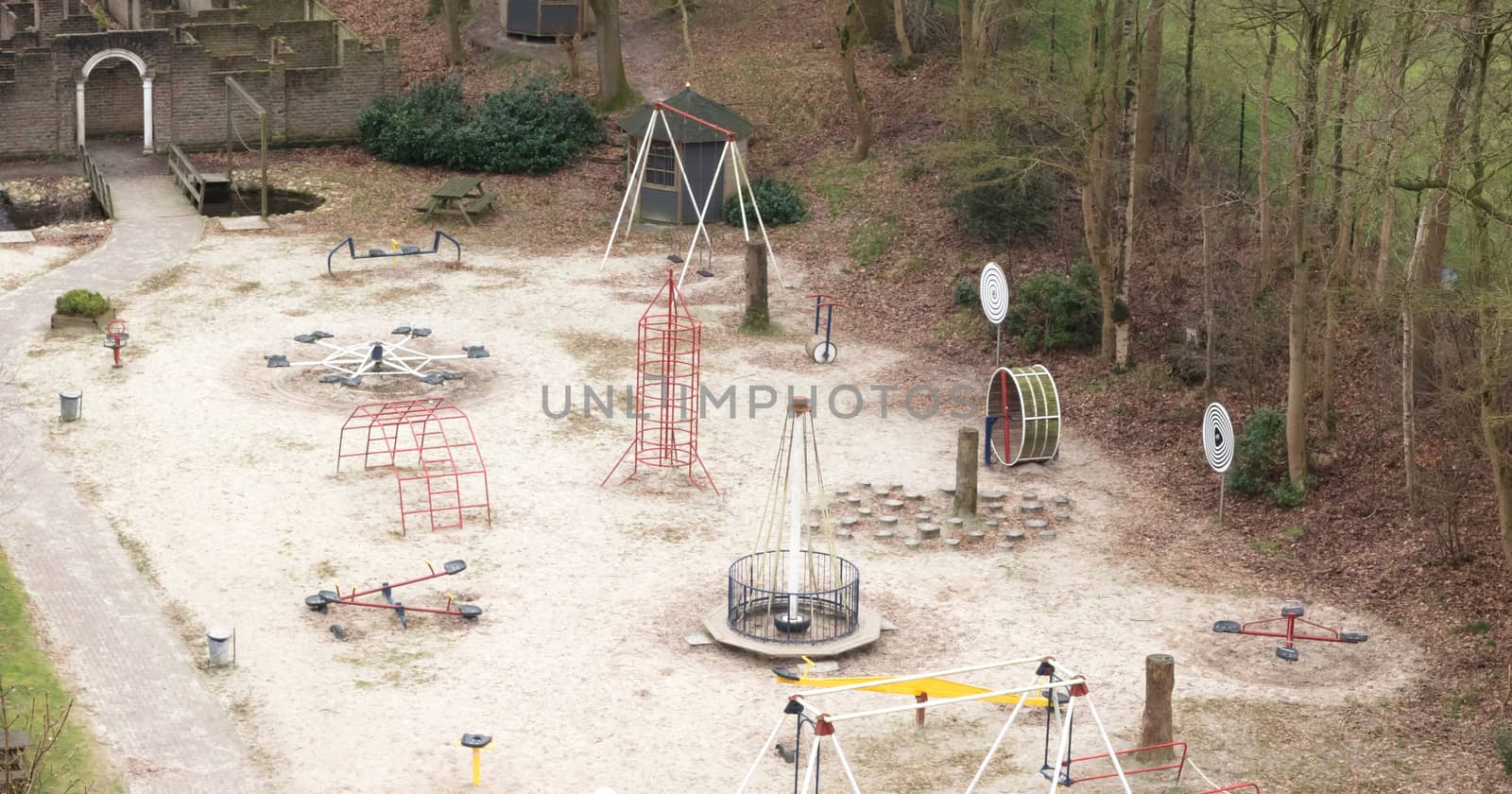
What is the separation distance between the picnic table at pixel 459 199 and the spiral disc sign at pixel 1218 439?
61.1ft

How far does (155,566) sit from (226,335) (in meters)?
9.92

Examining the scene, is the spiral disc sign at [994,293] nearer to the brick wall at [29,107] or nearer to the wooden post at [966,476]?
the wooden post at [966,476]

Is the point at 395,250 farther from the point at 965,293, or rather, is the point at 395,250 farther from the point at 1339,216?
the point at 1339,216

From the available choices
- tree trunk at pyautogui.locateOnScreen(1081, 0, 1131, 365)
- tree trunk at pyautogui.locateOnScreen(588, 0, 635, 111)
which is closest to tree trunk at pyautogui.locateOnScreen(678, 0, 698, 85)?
tree trunk at pyautogui.locateOnScreen(588, 0, 635, 111)

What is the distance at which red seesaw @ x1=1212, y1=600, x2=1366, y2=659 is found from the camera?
22766 millimetres

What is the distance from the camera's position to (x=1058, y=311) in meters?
→ 33.3

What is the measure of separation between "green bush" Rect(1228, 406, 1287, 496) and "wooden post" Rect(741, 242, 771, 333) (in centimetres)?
996

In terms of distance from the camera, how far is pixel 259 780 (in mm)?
19047

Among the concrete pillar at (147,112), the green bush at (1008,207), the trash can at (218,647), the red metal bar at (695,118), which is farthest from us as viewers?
the concrete pillar at (147,112)

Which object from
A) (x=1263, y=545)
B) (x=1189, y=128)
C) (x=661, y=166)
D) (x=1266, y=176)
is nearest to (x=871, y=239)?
(x=661, y=166)

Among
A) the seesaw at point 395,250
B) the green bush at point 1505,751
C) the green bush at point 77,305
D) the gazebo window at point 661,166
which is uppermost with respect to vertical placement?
the gazebo window at point 661,166

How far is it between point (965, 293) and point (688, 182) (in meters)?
6.92

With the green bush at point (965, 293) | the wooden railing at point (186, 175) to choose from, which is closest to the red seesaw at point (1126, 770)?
the green bush at point (965, 293)

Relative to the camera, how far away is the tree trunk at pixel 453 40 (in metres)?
48.0
